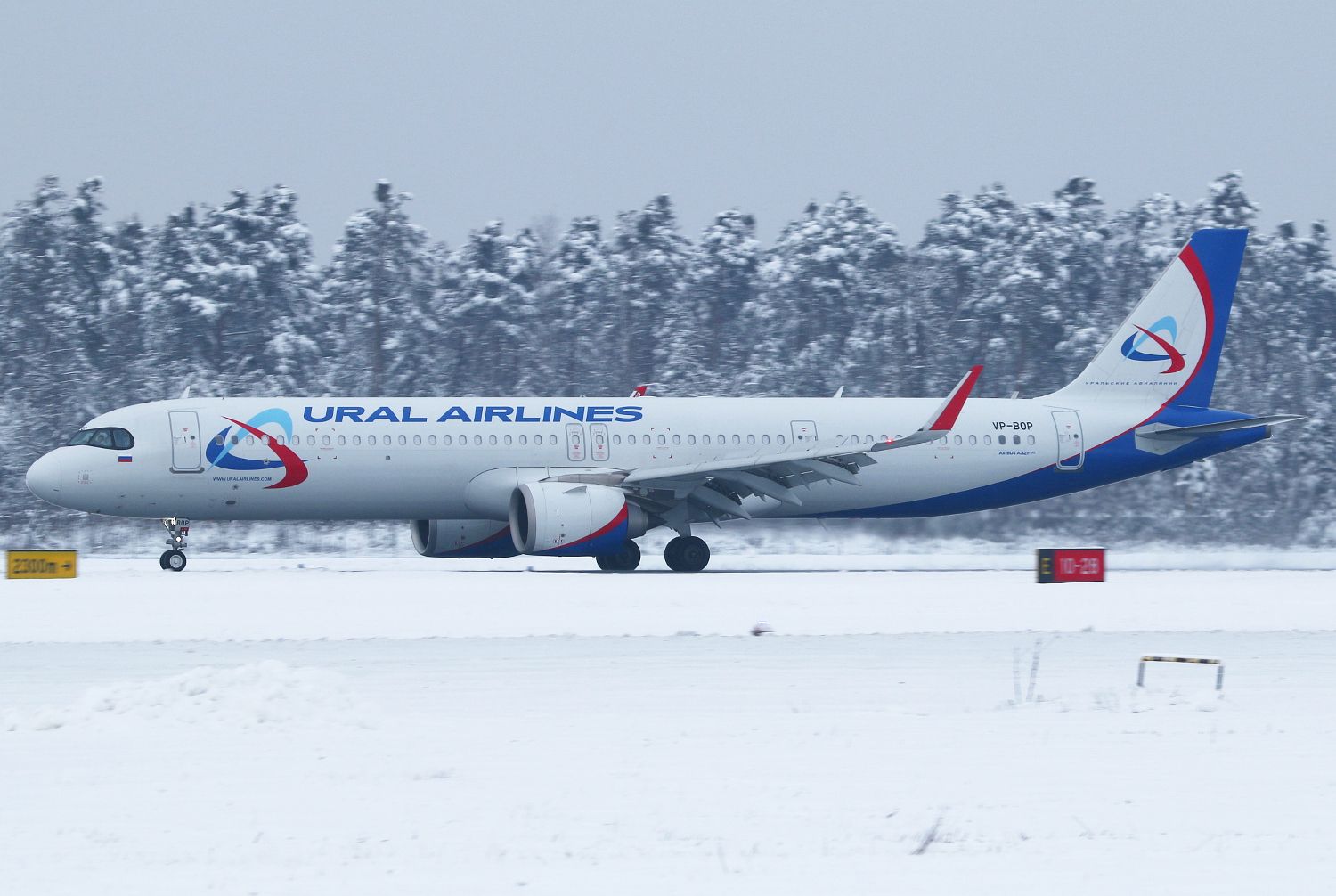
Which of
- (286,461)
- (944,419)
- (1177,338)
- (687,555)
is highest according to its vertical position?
(1177,338)

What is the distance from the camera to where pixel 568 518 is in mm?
28734

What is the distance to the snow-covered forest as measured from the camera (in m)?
59.1

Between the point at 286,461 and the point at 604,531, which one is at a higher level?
the point at 286,461

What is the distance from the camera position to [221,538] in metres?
42.8

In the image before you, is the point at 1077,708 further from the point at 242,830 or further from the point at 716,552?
the point at 716,552

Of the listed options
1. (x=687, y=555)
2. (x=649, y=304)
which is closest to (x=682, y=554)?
(x=687, y=555)

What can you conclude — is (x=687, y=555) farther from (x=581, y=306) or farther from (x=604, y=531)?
(x=581, y=306)

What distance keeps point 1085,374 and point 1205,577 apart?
5.95 metres

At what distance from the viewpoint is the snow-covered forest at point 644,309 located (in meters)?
59.1

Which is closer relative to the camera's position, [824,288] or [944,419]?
[944,419]

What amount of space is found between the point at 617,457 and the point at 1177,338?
12768mm

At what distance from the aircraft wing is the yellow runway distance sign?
897 centimetres

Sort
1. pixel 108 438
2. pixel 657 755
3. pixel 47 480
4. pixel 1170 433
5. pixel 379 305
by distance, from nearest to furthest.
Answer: pixel 657 755, pixel 47 480, pixel 108 438, pixel 1170 433, pixel 379 305

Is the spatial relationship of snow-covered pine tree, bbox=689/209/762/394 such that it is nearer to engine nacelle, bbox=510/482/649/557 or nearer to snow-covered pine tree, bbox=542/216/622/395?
snow-covered pine tree, bbox=542/216/622/395
